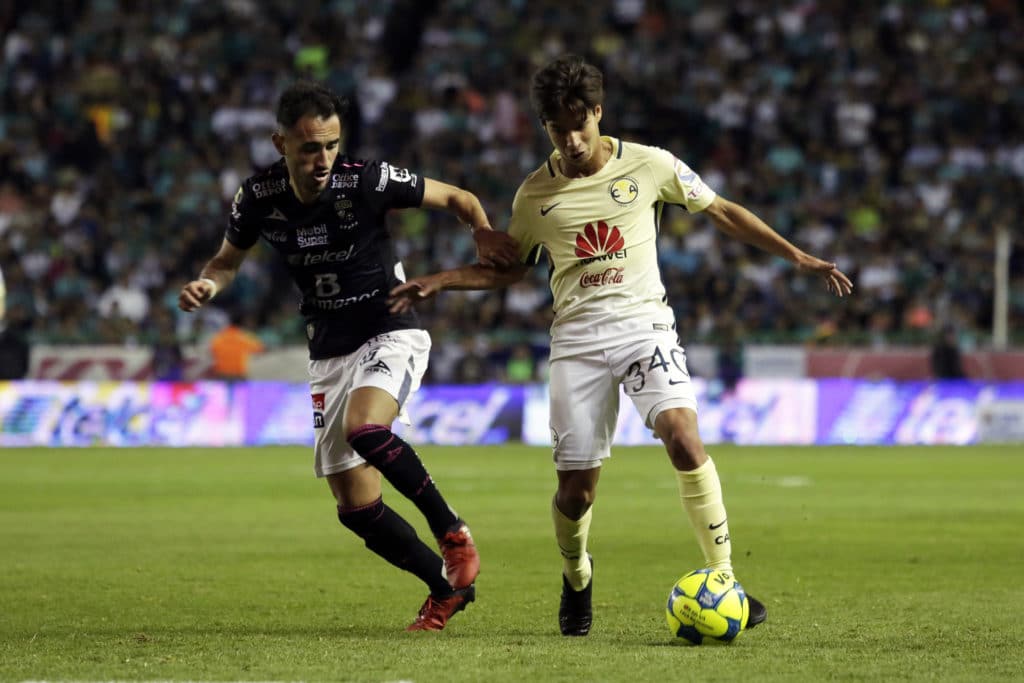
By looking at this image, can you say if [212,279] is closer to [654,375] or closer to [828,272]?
[654,375]

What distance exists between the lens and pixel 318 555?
1127cm

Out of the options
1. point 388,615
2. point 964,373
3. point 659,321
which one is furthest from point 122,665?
point 964,373

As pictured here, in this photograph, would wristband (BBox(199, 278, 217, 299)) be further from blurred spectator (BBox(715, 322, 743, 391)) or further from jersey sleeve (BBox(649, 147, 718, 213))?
blurred spectator (BBox(715, 322, 743, 391))

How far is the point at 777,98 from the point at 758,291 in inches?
211

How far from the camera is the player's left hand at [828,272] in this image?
7.35m

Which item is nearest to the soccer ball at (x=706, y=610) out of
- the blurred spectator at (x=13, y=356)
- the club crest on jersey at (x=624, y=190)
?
the club crest on jersey at (x=624, y=190)

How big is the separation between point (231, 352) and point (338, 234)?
1625 cm

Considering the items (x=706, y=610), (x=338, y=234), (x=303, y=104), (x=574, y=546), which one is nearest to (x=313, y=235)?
(x=338, y=234)

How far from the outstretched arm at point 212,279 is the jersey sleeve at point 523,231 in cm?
135

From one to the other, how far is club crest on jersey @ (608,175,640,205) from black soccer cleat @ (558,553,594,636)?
174 cm

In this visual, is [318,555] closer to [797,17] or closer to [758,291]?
[758,291]

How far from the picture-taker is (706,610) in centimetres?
679

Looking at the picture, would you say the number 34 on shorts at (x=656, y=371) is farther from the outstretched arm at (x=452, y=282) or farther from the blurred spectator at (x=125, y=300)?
the blurred spectator at (x=125, y=300)

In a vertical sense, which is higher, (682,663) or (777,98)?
(777,98)
